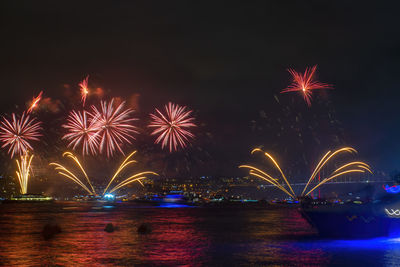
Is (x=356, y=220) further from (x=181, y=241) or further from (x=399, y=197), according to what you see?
(x=181, y=241)

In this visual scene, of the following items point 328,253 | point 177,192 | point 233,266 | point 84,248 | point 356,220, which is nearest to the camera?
point 233,266

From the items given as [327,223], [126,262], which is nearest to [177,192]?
[327,223]

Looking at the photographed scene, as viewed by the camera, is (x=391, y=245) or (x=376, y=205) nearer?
(x=391, y=245)

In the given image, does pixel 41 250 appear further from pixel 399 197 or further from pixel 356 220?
pixel 399 197

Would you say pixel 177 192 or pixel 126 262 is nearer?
pixel 126 262

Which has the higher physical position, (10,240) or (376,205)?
(376,205)

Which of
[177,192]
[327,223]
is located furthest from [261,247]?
[177,192]

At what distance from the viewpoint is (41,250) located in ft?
87.0

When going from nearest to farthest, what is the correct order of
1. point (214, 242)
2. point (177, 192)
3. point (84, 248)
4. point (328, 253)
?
point (328, 253)
point (84, 248)
point (214, 242)
point (177, 192)

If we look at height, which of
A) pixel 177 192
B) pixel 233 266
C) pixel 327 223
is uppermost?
pixel 177 192

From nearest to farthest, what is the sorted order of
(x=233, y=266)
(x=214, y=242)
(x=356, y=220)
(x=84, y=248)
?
(x=233, y=266)
(x=84, y=248)
(x=214, y=242)
(x=356, y=220)

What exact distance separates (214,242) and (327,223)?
9879 mm

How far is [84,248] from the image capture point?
27.4 meters

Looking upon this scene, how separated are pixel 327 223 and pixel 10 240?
79.5ft
